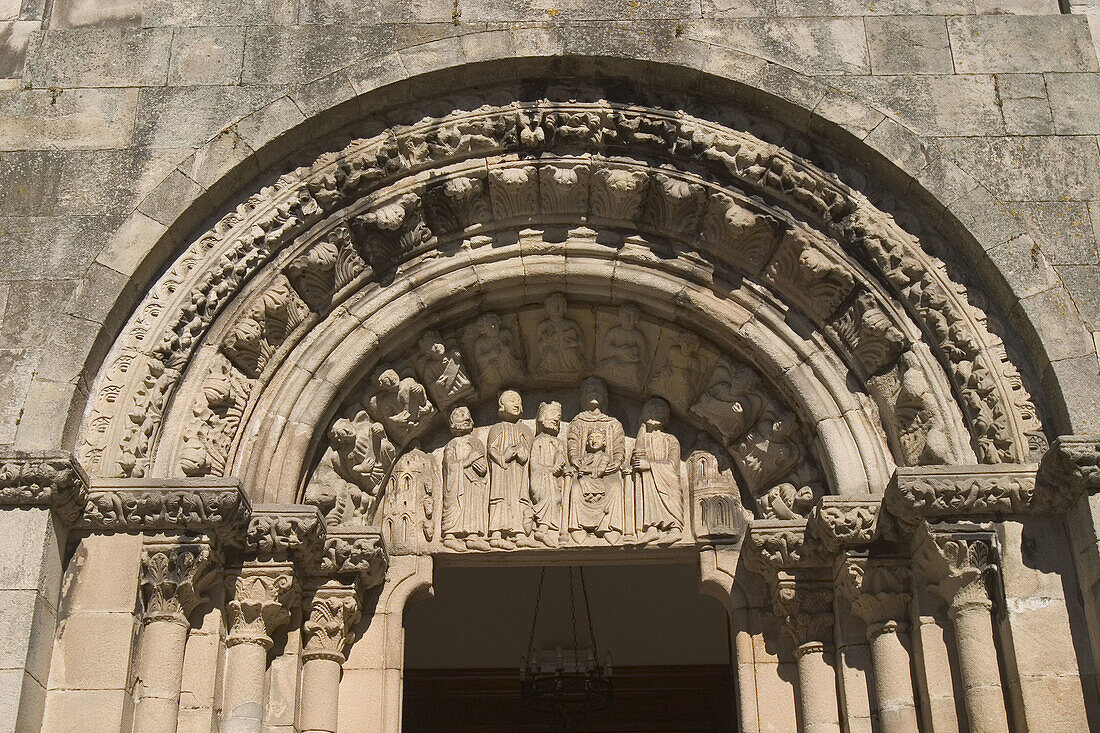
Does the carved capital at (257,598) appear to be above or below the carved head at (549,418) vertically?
below

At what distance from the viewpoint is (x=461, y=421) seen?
7629mm

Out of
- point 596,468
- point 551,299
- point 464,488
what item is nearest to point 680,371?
point 596,468

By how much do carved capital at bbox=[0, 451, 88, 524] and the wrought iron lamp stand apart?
5274 mm

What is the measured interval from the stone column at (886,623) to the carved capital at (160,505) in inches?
120

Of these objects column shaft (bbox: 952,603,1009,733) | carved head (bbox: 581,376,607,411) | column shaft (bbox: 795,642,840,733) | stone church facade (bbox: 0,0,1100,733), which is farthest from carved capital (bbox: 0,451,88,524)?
column shaft (bbox: 952,603,1009,733)

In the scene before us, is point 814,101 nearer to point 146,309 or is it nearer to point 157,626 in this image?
point 146,309

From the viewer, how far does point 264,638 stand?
6.54 metres

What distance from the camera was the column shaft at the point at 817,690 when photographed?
6578 mm

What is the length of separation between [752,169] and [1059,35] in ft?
6.13

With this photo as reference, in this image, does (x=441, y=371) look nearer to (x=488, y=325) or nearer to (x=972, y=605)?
(x=488, y=325)

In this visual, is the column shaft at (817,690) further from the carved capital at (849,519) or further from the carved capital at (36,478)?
the carved capital at (36,478)

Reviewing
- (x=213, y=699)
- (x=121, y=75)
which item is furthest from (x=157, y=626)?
(x=121, y=75)

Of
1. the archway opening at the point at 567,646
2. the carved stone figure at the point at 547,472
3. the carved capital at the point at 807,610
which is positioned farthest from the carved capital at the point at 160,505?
the archway opening at the point at 567,646

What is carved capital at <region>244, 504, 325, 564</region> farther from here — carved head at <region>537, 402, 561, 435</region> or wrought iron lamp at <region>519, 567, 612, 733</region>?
wrought iron lamp at <region>519, 567, 612, 733</region>
